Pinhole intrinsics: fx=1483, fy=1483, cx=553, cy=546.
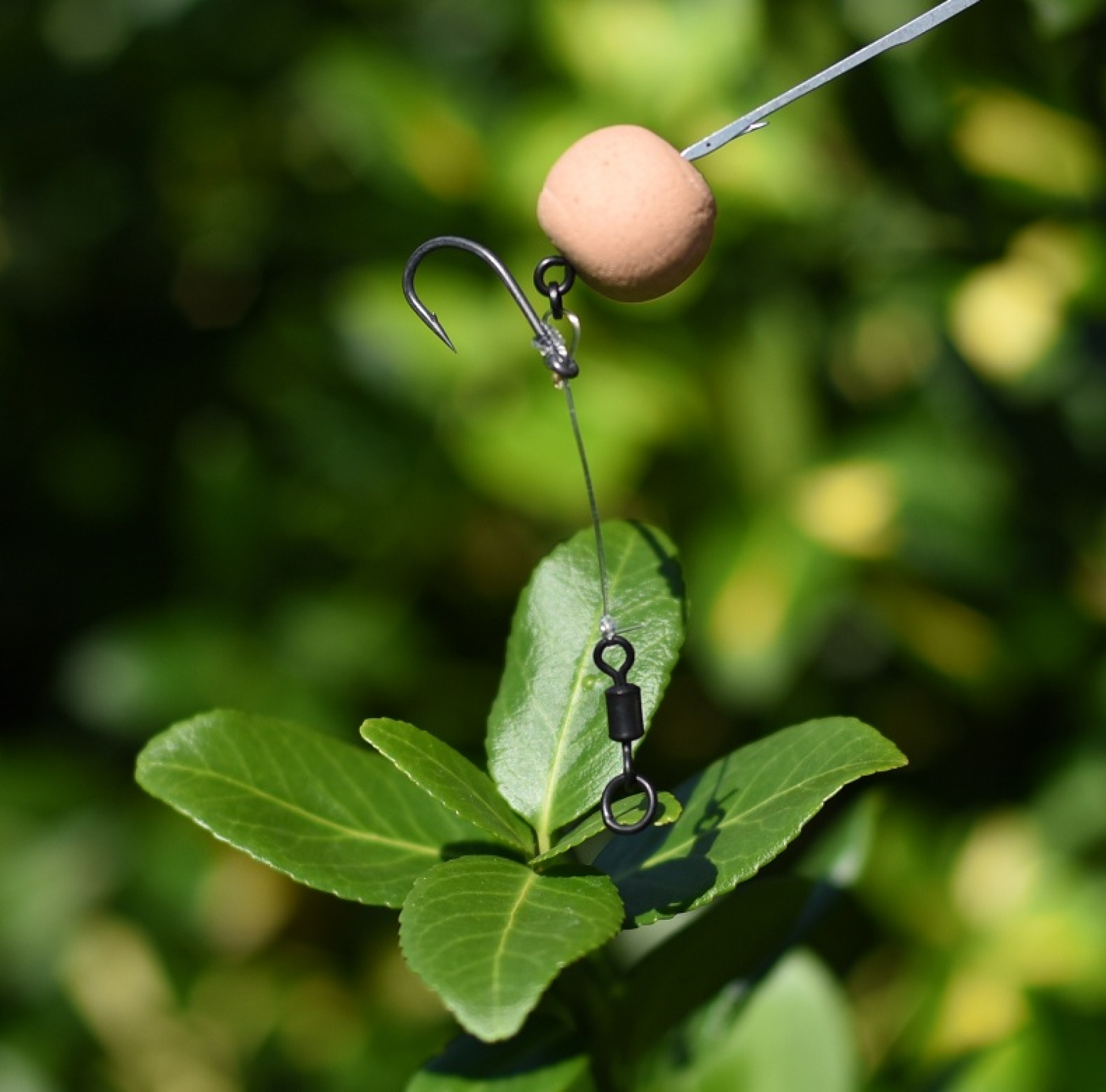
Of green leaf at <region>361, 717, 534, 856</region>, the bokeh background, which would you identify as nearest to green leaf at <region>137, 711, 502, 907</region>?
green leaf at <region>361, 717, 534, 856</region>

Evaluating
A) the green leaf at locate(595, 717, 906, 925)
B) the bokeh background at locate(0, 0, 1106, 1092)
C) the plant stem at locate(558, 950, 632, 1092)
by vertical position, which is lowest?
the bokeh background at locate(0, 0, 1106, 1092)

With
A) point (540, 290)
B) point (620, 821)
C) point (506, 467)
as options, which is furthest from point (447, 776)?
point (506, 467)

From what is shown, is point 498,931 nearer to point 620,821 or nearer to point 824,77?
point 620,821

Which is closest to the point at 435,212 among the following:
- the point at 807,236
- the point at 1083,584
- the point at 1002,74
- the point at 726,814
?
the point at 807,236

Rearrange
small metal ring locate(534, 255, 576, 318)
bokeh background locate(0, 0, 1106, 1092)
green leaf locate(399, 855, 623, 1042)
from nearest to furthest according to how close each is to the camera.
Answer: green leaf locate(399, 855, 623, 1042)
small metal ring locate(534, 255, 576, 318)
bokeh background locate(0, 0, 1106, 1092)

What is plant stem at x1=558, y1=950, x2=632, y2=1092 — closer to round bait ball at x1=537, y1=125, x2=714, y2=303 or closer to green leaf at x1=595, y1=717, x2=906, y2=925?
green leaf at x1=595, y1=717, x2=906, y2=925

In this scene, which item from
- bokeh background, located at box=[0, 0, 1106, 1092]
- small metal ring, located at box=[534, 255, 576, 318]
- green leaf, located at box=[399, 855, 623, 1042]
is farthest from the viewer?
bokeh background, located at box=[0, 0, 1106, 1092]

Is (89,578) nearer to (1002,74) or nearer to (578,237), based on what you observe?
(1002,74)

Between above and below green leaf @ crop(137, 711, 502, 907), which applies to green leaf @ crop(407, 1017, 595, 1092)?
below
